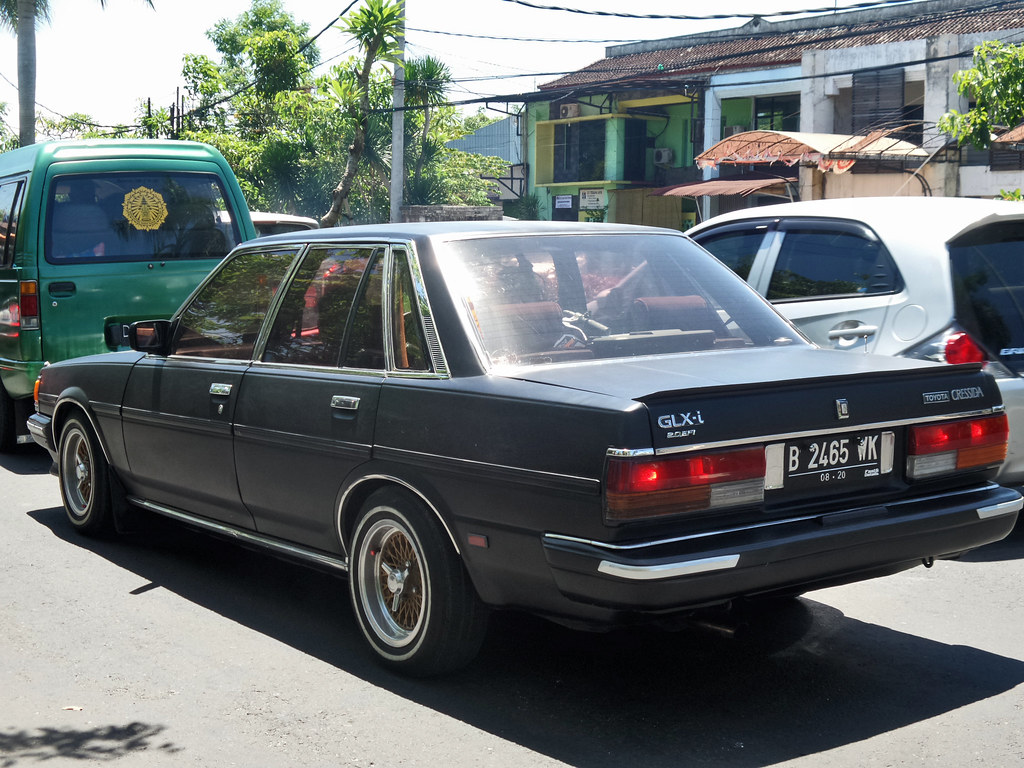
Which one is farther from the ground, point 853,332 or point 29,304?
point 29,304

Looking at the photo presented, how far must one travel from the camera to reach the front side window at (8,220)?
30.7ft

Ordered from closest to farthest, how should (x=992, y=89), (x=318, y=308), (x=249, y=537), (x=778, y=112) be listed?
(x=318, y=308)
(x=249, y=537)
(x=992, y=89)
(x=778, y=112)

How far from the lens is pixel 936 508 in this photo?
4.14 metres

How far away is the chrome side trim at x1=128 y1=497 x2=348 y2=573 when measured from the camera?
15.8 ft

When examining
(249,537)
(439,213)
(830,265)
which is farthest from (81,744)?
(439,213)

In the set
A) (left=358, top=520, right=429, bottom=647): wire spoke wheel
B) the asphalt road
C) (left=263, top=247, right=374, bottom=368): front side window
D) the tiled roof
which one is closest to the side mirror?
(left=263, top=247, right=374, bottom=368): front side window

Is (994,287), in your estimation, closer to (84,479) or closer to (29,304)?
(84,479)

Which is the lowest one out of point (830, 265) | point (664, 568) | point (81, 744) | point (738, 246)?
point (81, 744)

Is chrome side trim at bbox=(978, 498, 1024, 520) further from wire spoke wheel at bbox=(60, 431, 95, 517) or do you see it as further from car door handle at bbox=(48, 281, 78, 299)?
car door handle at bbox=(48, 281, 78, 299)

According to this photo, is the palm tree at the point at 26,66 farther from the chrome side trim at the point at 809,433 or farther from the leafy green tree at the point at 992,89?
the chrome side trim at the point at 809,433

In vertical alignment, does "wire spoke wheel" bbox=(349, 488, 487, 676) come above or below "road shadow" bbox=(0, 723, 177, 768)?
above

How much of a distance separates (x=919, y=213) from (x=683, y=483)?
11.1 feet

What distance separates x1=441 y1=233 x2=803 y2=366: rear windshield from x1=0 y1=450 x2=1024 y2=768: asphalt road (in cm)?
115

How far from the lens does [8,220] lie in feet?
31.1
